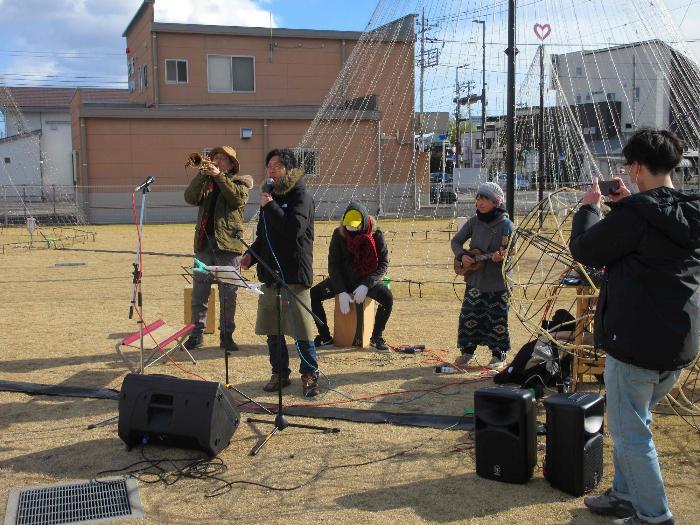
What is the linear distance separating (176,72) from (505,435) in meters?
26.9

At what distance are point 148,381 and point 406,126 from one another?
24699 millimetres

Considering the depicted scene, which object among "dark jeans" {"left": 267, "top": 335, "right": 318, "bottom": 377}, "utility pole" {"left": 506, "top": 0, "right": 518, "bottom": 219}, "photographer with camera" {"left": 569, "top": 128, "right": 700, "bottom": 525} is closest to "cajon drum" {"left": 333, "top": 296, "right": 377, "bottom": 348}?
"dark jeans" {"left": 267, "top": 335, "right": 318, "bottom": 377}

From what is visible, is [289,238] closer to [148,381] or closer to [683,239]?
[148,381]

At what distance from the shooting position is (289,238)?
5.25 metres

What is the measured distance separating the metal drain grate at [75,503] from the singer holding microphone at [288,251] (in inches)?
63.2

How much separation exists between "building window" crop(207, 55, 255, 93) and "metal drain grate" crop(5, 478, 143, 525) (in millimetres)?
26286

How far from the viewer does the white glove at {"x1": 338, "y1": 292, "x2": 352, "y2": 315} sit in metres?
6.77

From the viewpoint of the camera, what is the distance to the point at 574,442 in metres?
3.59

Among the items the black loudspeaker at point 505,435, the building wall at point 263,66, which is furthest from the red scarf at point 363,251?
the building wall at point 263,66

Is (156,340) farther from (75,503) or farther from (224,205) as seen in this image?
(75,503)

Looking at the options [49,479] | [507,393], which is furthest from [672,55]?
[49,479]

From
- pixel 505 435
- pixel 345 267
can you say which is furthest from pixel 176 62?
pixel 505 435

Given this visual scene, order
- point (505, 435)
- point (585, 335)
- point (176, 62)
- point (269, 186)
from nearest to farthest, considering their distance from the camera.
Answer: point (505, 435) → point (585, 335) → point (269, 186) → point (176, 62)

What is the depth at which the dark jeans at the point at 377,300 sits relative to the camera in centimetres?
700
